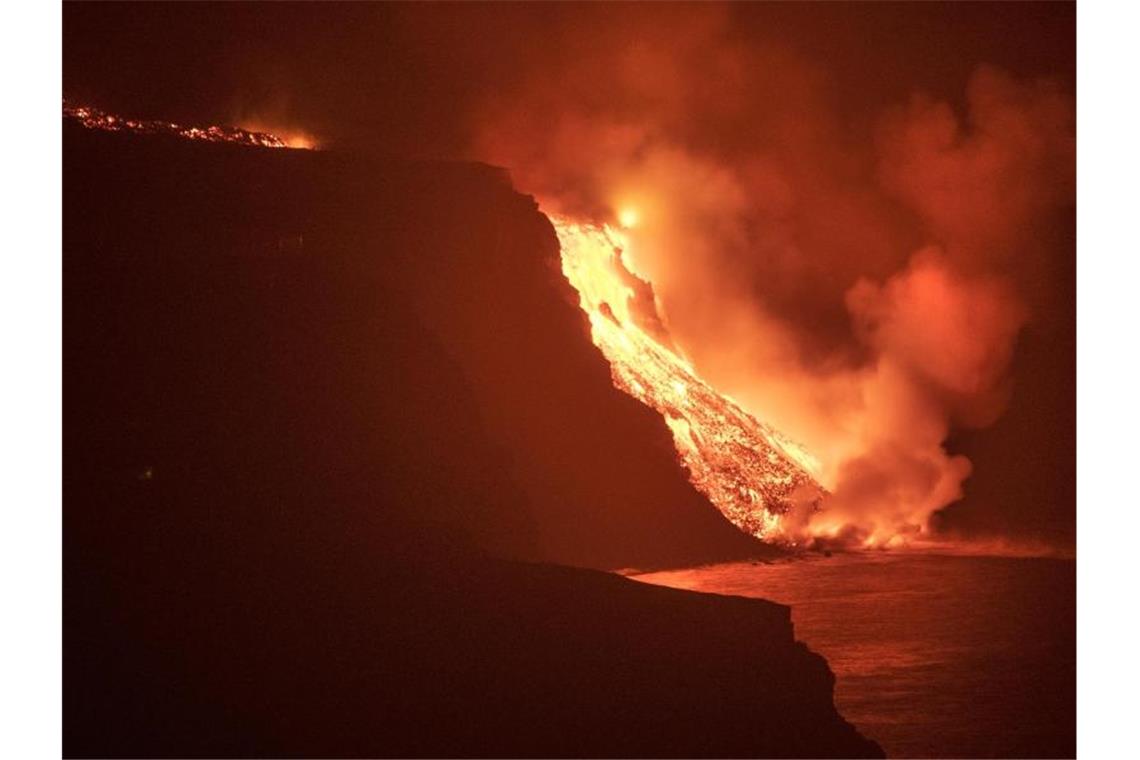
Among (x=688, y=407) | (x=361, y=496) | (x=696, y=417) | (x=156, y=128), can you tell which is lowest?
(x=361, y=496)

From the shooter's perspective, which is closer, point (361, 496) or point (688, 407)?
point (361, 496)

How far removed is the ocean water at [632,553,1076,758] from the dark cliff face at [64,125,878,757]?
2971mm

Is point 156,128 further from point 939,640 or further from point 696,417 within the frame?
point 939,640

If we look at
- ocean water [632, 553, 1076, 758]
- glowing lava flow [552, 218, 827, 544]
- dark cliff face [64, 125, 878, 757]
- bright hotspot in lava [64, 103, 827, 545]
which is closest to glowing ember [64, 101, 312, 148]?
bright hotspot in lava [64, 103, 827, 545]

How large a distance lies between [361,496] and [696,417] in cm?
1544

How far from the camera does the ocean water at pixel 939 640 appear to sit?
1928 centimetres

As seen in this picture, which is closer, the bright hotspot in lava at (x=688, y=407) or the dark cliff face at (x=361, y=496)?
the dark cliff face at (x=361, y=496)

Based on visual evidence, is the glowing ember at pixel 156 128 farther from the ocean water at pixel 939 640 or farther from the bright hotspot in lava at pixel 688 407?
the ocean water at pixel 939 640

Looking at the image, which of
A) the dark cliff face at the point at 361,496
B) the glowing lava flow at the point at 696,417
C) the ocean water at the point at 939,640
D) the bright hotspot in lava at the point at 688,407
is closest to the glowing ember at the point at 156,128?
the bright hotspot in lava at the point at 688,407

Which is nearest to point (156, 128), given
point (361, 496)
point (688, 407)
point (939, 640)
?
point (361, 496)

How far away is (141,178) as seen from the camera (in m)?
26.4

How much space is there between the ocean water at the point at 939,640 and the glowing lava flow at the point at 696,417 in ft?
6.48

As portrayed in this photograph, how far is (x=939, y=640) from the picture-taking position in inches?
943
